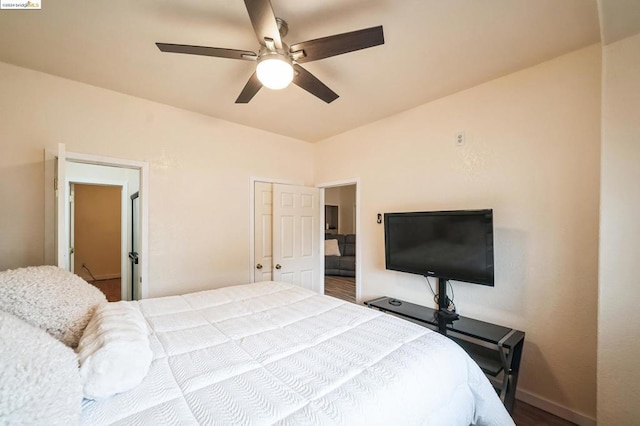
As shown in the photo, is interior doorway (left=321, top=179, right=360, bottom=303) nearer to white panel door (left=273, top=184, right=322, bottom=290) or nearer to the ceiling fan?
white panel door (left=273, top=184, right=322, bottom=290)

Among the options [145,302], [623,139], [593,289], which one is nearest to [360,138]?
[623,139]

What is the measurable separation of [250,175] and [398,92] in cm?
196

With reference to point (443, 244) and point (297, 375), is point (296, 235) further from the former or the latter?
point (297, 375)

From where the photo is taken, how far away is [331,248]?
21.0ft

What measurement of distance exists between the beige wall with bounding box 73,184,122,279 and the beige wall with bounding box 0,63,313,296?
418 centimetres

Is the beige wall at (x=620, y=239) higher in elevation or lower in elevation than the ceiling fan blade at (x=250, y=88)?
lower

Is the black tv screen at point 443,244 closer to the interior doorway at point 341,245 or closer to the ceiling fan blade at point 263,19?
the interior doorway at point 341,245

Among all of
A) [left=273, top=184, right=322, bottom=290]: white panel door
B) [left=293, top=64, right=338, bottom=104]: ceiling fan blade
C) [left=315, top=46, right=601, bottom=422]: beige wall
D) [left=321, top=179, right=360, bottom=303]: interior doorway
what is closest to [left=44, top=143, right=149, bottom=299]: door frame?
[left=273, top=184, right=322, bottom=290]: white panel door

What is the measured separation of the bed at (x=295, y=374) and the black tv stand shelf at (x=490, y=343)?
1.80ft

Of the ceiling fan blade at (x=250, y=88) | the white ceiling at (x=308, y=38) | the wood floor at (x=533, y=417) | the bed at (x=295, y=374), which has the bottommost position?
the wood floor at (x=533, y=417)

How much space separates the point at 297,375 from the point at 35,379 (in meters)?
0.77

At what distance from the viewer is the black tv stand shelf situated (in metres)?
1.78

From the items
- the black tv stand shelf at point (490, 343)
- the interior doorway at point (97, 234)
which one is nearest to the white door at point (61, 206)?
the black tv stand shelf at point (490, 343)

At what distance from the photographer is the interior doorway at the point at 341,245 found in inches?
174
